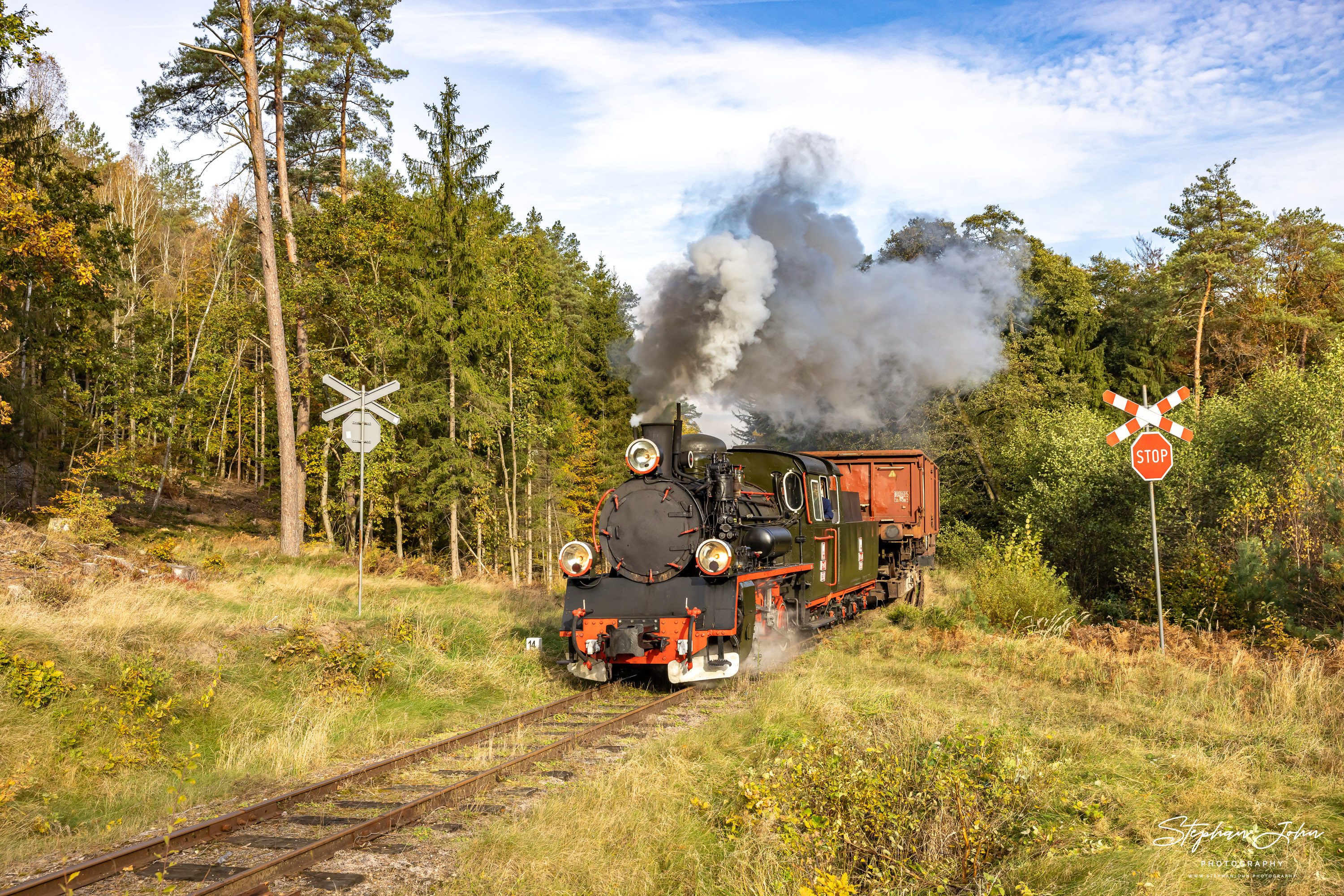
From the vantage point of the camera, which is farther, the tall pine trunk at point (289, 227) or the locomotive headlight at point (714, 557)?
the tall pine trunk at point (289, 227)

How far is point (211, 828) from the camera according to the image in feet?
17.3

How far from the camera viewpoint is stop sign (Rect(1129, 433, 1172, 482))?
1032 centimetres

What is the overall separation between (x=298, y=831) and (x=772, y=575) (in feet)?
19.1

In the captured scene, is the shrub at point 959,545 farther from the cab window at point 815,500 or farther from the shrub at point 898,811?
the shrub at point 898,811

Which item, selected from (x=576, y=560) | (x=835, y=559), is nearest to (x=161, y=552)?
(x=576, y=560)

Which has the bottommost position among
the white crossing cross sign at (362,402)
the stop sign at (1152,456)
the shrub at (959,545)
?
the shrub at (959,545)

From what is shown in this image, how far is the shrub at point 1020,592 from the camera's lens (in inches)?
522

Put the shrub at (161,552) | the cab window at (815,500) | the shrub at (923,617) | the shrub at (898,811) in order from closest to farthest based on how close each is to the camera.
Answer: the shrub at (898,811), the cab window at (815,500), the shrub at (923,617), the shrub at (161,552)

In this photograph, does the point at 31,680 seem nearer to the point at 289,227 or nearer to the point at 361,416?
the point at 361,416

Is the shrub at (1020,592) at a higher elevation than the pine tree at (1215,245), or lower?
lower

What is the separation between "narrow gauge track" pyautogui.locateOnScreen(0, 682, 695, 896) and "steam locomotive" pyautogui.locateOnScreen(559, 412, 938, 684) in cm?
120

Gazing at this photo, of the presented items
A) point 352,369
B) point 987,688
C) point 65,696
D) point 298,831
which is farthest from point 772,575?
point 352,369

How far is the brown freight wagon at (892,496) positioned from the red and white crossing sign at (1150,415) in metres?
6.16

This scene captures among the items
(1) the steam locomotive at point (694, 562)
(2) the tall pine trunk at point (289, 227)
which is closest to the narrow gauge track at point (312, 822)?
(1) the steam locomotive at point (694, 562)
